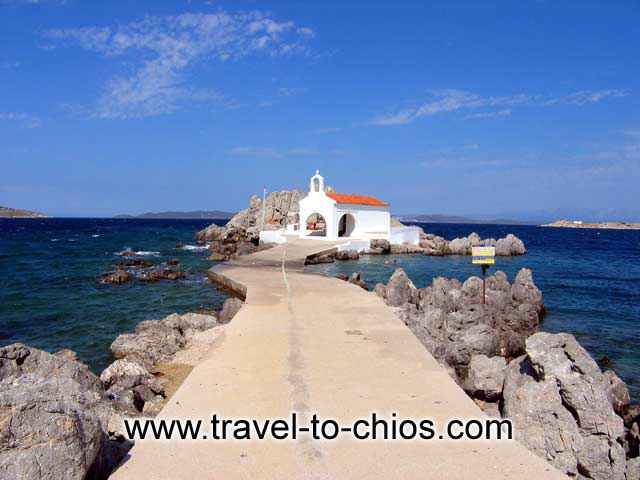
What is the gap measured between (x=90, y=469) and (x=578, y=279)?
103 ft

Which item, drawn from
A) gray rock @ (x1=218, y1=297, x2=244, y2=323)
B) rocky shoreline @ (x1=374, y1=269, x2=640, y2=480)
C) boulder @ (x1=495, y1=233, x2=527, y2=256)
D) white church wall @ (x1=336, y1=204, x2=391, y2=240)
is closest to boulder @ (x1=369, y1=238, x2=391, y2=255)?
white church wall @ (x1=336, y1=204, x2=391, y2=240)

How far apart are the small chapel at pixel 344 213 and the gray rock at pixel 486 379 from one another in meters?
31.4

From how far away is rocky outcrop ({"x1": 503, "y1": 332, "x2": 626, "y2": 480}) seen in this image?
6.81m

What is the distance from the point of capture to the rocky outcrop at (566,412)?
681 cm

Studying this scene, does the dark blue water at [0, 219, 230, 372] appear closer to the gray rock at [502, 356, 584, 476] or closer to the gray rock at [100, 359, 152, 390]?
the gray rock at [100, 359, 152, 390]

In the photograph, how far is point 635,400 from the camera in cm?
1107

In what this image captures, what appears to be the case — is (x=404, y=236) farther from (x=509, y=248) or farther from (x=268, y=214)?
(x=268, y=214)

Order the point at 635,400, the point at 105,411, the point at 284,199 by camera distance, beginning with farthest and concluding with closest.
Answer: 1. the point at 284,199
2. the point at 635,400
3. the point at 105,411

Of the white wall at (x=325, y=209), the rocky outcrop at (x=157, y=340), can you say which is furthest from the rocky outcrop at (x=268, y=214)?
the rocky outcrop at (x=157, y=340)

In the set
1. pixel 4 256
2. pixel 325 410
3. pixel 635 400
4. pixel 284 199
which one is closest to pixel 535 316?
pixel 635 400

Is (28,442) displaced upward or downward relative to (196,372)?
upward

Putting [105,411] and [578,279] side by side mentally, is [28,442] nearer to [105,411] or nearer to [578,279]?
[105,411]

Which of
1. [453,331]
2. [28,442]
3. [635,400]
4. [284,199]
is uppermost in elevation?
[284,199]

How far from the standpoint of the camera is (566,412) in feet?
24.1
